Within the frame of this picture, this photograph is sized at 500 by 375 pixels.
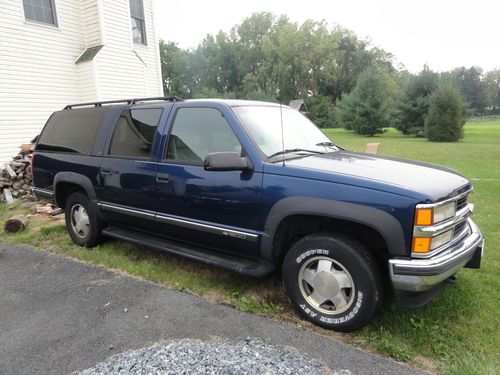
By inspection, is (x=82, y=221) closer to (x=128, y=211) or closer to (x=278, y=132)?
(x=128, y=211)

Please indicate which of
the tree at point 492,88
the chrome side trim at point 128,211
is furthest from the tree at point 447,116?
the tree at point 492,88

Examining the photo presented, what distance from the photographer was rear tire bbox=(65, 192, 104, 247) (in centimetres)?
485

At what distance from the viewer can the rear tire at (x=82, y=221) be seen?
15.9 feet

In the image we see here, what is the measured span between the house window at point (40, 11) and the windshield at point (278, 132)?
31.7 feet

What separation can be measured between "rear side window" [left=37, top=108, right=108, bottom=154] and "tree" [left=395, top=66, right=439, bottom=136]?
92.7ft

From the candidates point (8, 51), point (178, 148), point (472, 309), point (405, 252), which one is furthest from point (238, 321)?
Result: point (8, 51)

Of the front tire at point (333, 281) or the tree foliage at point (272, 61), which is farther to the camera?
the tree foliage at point (272, 61)

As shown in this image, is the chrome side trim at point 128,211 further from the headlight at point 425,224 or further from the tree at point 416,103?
the tree at point 416,103

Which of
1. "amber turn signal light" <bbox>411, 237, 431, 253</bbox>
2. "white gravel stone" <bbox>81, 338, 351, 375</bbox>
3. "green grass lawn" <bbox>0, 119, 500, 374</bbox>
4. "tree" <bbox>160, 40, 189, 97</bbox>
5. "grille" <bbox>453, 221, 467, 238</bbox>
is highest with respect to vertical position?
"tree" <bbox>160, 40, 189, 97</bbox>

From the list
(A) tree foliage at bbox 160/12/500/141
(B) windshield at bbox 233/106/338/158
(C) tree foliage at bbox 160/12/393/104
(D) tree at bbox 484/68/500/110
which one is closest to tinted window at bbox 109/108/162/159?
(B) windshield at bbox 233/106/338/158

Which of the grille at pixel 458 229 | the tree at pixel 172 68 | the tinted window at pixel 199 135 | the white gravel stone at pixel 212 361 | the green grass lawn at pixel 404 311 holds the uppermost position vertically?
the tree at pixel 172 68

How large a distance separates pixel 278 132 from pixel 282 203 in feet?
3.18

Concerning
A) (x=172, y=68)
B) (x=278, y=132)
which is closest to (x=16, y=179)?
(x=278, y=132)

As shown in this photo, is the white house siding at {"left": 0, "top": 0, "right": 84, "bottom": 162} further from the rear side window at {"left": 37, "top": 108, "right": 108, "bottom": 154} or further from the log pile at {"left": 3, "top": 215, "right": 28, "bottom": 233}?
the rear side window at {"left": 37, "top": 108, "right": 108, "bottom": 154}
